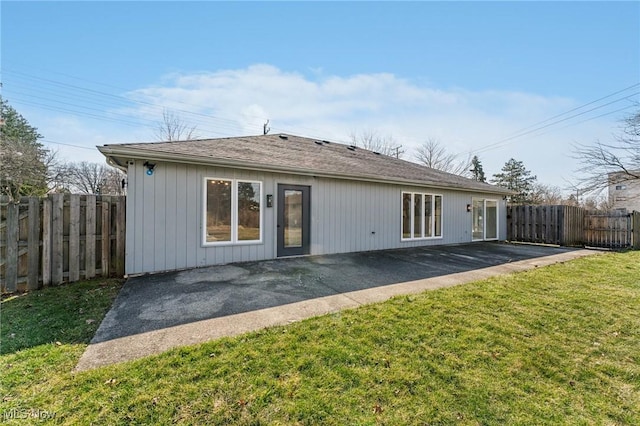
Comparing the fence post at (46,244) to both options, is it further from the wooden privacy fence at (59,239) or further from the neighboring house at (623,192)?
the neighboring house at (623,192)

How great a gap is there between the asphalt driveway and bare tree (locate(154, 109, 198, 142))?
20.0 metres

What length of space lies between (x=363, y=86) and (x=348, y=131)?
14.4m

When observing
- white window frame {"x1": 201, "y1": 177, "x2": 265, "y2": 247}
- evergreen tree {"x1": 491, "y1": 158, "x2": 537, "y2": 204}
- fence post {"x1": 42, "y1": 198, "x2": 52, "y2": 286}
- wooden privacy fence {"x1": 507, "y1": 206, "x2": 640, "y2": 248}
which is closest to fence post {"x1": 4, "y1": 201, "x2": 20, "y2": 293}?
fence post {"x1": 42, "y1": 198, "x2": 52, "y2": 286}

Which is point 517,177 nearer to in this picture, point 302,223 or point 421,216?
point 421,216

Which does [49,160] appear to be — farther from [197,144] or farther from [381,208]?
[381,208]

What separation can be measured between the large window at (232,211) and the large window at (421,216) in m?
5.22

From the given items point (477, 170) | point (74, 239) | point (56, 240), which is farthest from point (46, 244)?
point (477, 170)

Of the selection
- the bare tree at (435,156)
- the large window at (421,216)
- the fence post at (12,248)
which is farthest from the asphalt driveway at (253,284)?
the bare tree at (435,156)

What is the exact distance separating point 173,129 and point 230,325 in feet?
78.4

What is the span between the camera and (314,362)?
2.58 meters

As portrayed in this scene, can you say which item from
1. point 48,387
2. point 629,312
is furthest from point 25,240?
point 629,312

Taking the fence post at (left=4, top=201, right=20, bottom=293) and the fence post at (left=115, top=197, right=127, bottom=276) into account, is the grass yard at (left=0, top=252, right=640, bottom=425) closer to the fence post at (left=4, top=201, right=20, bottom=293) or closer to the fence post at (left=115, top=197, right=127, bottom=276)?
the fence post at (left=4, top=201, right=20, bottom=293)

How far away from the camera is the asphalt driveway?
366 cm

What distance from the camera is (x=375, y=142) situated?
91.5 ft
